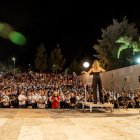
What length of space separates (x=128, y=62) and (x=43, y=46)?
115 feet

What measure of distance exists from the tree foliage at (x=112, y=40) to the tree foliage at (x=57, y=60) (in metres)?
22.7

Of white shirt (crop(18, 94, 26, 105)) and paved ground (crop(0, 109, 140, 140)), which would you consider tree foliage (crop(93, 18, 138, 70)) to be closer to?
white shirt (crop(18, 94, 26, 105))

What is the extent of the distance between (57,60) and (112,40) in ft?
85.4

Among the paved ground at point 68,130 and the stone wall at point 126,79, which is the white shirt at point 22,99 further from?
the paved ground at point 68,130

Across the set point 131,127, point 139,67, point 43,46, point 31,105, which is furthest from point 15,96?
point 43,46

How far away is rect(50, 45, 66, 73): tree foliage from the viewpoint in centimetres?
8212

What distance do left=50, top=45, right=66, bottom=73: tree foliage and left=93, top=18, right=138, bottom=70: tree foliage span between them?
2270cm

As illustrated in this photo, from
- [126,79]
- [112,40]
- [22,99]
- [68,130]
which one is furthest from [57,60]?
[68,130]

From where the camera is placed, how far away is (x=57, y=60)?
271ft

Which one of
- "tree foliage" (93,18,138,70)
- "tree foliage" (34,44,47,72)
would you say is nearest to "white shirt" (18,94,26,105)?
"tree foliage" (93,18,138,70)

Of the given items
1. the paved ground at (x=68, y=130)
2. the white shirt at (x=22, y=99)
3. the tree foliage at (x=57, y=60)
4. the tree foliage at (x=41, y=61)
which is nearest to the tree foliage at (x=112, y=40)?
the tree foliage at (x=57, y=60)

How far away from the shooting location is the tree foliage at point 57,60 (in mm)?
82125

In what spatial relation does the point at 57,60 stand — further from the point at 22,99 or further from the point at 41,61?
the point at 22,99

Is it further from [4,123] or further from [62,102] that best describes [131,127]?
[62,102]
